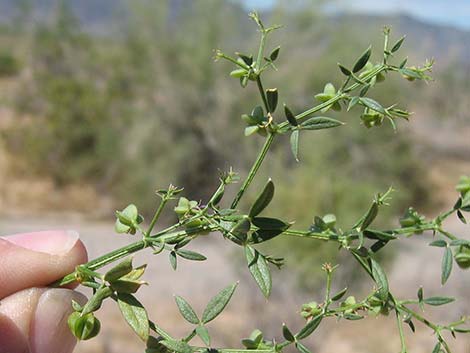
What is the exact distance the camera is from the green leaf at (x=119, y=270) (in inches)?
23.6

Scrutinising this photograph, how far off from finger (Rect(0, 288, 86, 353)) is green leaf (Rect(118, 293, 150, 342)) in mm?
338

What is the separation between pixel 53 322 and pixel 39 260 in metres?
0.13

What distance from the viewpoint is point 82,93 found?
13047 mm

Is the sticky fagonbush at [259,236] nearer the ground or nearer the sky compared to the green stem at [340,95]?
nearer the ground

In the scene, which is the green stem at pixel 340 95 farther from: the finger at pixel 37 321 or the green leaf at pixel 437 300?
the finger at pixel 37 321

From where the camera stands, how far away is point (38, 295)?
1032 mm

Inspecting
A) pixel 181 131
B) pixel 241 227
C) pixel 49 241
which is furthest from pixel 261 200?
pixel 181 131

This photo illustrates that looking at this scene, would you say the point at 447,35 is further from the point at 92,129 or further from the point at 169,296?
the point at 169,296

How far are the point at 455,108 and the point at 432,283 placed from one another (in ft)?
38.7

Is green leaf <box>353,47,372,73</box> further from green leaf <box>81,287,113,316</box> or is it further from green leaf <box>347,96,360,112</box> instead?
green leaf <box>81,287,113,316</box>

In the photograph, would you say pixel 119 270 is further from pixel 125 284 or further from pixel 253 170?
pixel 253 170

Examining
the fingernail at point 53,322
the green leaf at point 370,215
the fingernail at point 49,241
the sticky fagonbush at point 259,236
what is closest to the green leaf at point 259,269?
the sticky fagonbush at point 259,236

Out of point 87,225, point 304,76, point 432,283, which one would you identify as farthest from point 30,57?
point 432,283

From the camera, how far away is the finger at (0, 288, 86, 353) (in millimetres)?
947
